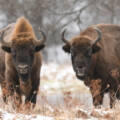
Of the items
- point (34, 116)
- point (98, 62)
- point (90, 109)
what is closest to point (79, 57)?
point (98, 62)

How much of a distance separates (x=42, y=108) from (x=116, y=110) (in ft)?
5.95

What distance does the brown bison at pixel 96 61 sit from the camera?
31.5 ft

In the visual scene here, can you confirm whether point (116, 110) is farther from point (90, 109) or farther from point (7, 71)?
point (7, 71)

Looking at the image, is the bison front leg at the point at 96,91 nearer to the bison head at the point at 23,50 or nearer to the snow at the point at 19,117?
the bison head at the point at 23,50

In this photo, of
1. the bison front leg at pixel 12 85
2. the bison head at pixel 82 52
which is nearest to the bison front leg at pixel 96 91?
the bison head at pixel 82 52

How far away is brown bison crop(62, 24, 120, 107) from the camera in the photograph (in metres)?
9.59

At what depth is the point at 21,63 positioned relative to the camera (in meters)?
9.28

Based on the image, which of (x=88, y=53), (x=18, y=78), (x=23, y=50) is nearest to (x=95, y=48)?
(x=88, y=53)

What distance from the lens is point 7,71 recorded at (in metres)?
10.0

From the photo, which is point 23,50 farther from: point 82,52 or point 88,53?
point 88,53

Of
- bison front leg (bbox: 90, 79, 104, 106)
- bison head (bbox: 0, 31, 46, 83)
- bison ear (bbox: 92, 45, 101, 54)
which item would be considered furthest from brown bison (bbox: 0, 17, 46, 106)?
bison front leg (bbox: 90, 79, 104, 106)

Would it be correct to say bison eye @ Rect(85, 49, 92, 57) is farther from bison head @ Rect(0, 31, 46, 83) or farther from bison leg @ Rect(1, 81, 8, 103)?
bison leg @ Rect(1, 81, 8, 103)

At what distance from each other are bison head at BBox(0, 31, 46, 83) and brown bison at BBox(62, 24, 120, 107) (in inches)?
36.4

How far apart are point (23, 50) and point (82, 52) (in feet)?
4.61
